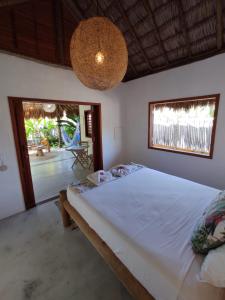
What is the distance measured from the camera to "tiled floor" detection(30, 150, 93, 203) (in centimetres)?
328

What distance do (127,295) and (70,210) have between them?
104 centimetres

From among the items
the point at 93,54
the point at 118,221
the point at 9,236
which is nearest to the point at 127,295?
the point at 118,221

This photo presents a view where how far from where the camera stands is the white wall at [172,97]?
7.91 feet

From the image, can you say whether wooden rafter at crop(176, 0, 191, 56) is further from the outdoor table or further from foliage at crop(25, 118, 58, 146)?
foliage at crop(25, 118, 58, 146)

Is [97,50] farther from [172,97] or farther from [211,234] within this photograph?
[172,97]

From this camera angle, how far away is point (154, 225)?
52.1 inches

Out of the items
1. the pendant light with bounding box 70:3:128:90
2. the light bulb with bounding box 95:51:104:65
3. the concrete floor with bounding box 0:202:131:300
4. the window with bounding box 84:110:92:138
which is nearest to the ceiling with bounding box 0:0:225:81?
the pendant light with bounding box 70:3:128:90

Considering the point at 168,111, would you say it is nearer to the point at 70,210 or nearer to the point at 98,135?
the point at 98,135

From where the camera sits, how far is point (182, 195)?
5.85 ft

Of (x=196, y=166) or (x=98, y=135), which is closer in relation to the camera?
(x=196, y=166)

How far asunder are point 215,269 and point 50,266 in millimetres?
1618

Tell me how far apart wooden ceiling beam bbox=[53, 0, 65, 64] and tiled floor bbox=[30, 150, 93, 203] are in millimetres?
2573

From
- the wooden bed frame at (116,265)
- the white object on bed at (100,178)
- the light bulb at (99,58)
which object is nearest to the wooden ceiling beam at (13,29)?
the light bulb at (99,58)

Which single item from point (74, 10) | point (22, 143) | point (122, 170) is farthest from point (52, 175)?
point (74, 10)
